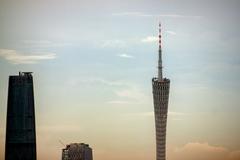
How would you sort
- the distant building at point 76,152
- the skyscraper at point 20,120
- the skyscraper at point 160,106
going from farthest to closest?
the distant building at point 76,152 < the skyscraper at point 160,106 < the skyscraper at point 20,120

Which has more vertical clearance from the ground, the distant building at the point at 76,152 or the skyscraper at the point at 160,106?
the skyscraper at the point at 160,106

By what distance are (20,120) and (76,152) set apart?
1597 cm

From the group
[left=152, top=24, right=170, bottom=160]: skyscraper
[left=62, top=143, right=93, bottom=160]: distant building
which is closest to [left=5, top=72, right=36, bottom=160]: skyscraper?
[left=62, top=143, right=93, bottom=160]: distant building

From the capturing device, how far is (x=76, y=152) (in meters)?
77.1

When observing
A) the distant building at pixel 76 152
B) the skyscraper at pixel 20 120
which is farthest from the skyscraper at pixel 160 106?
the skyscraper at pixel 20 120

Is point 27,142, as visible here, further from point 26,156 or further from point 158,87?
point 158,87

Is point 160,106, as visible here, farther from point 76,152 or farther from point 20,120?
point 20,120

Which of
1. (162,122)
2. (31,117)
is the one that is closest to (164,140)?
(162,122)

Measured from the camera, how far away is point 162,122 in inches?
2741

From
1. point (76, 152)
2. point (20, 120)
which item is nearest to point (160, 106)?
point (76, 152)

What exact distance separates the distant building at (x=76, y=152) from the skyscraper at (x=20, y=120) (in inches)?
442

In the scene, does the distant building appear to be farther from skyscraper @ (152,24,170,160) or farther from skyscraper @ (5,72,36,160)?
skyscraper @ (5,72,36,160)

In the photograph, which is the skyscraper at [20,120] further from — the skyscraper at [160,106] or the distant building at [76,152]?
the skyscraper at [160,106]

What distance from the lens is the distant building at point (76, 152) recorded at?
239 ft
